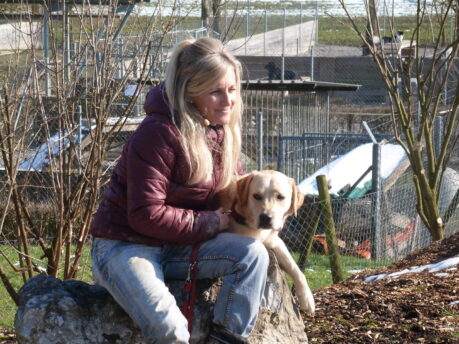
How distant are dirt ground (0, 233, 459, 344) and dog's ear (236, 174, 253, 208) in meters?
1.15

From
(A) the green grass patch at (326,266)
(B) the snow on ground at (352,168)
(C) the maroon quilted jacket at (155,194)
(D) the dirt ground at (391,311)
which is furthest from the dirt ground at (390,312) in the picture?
(B) the snow on ground at (352,168)

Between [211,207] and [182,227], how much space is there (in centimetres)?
37

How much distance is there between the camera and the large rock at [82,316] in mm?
3635

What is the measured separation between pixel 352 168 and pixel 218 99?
31.8 feet

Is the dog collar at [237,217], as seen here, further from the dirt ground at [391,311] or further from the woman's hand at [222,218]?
the dirt ground at [391,311]

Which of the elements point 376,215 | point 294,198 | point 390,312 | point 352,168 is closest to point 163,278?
point 294,198

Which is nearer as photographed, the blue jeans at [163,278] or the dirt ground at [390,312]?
the blue jeans at [163,278]

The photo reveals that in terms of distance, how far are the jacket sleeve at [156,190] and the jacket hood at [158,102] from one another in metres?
0.11

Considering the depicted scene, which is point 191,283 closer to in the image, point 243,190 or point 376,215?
point 243,190

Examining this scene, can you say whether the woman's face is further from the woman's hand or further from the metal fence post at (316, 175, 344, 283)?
the metal fence post at (316, 175, 344, 283)

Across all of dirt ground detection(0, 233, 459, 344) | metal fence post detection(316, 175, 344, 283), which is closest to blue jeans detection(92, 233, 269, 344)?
dirt ground detection(0, 233, 459, 344)

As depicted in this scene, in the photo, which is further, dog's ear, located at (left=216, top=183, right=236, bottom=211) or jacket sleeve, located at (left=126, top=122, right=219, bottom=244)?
dog's ear, located at (left=216, top=183, right=236, bottom=211)

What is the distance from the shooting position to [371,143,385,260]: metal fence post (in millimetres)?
10172

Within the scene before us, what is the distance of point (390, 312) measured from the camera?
15.9ft
